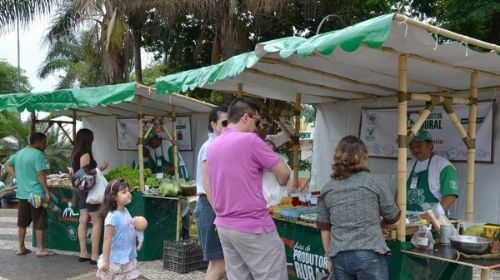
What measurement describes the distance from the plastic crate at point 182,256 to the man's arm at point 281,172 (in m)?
3.17

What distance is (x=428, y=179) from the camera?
4562mm

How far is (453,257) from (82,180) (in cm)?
434

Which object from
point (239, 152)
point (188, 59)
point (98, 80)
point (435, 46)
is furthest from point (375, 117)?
point (98, 80)

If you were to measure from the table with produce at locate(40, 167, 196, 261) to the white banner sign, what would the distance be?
245 cm

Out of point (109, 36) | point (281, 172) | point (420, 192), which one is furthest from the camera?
point (109, 36)

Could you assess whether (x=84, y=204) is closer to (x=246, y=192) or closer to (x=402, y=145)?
(x=246, y=192)

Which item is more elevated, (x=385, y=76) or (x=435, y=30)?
(x=435, y=30)

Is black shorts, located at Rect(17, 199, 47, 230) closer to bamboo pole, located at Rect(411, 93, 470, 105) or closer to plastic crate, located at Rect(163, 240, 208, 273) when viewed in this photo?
plastic crate, located at Rect(163, 240, 208, 273)

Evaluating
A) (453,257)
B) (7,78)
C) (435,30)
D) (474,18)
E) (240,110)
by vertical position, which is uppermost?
(7,78)

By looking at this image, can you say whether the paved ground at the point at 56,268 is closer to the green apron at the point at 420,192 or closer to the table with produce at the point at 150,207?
the table with produce at the point at 150,207

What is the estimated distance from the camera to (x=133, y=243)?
14.6 feet

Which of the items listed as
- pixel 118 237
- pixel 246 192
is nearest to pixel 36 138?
pixel 118 237

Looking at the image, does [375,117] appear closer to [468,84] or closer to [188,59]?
[468,84]

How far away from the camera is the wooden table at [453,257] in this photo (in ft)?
10.7
